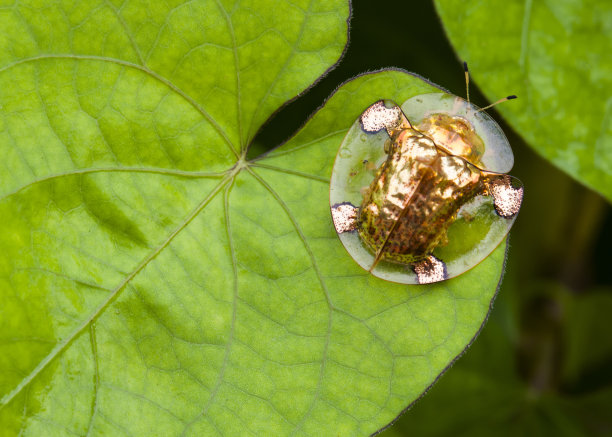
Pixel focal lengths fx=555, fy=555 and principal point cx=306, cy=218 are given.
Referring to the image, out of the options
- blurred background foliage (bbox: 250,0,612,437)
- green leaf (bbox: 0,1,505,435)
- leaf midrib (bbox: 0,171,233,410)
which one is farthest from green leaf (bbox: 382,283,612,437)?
leaf midrib (bbox: 0,171,233,410)

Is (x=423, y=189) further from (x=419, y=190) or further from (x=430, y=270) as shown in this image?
(x=430, y=270)

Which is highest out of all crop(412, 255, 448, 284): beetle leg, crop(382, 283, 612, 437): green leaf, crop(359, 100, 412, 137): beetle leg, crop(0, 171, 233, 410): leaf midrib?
crop(359, 100, 412, 137): beetle leg

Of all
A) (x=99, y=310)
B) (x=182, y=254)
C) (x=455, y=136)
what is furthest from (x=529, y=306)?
(x=99, y=310)

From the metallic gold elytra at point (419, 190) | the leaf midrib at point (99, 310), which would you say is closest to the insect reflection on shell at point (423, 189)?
the metallic gold elytra at point (419, 190)

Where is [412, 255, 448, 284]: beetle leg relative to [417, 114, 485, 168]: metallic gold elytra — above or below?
below

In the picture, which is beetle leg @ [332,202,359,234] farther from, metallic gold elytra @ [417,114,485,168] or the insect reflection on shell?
metallic gold elytra @ [417,114,485,168]

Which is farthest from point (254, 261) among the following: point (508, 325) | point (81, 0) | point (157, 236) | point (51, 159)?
point (508, 325)

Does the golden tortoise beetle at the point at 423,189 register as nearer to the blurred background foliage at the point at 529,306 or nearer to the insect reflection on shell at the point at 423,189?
the insect reflection on shell at the point at 423,189
